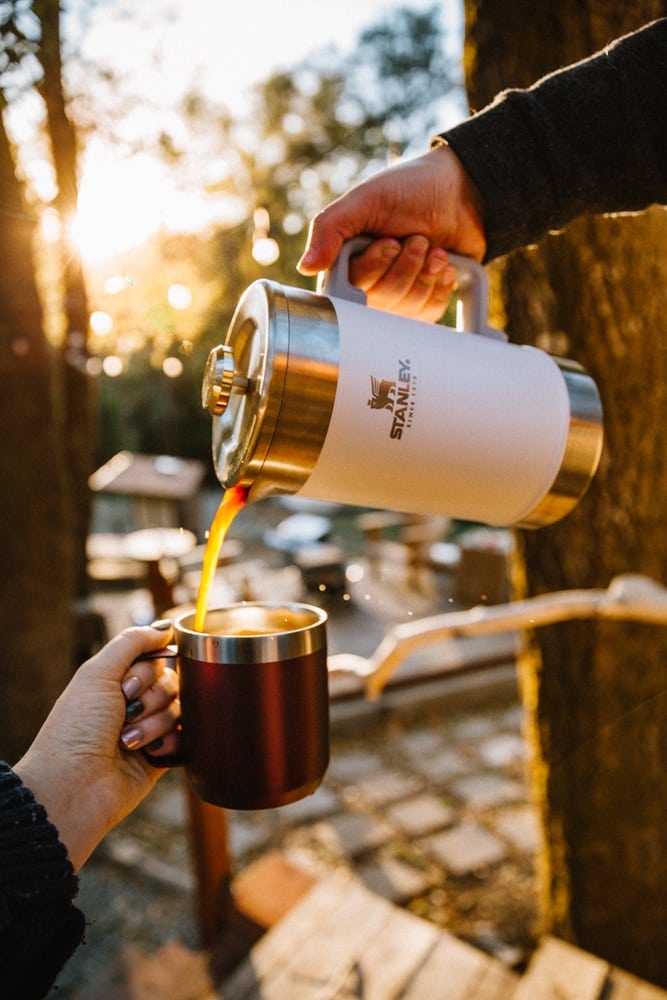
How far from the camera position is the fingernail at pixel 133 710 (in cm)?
94

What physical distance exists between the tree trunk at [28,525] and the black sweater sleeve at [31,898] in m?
2.17

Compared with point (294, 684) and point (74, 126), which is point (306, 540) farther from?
point (294, 684)

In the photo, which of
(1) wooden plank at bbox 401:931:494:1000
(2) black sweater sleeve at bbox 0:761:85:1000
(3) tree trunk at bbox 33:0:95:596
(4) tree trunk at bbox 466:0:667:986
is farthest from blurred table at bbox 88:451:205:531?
(2) black sweater sleeve at bbox 0:761:85:1000

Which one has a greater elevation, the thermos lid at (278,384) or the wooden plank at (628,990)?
the thermos lid at (278,384)

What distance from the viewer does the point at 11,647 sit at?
2.87 metres

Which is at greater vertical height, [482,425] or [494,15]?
[494,15]

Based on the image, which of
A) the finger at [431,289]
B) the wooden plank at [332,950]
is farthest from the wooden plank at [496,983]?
the finger at [431,289]

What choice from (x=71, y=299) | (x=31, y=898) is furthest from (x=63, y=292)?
(x=31, y=898)

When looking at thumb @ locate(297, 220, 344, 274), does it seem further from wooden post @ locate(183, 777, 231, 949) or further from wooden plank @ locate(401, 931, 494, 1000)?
Answer: wooden post @ locate(183, 777, 231, 949)

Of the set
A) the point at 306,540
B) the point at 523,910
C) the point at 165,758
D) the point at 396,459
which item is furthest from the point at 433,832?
the point at 306,540

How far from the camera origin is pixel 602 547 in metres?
1.91

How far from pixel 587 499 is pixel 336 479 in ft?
4.03

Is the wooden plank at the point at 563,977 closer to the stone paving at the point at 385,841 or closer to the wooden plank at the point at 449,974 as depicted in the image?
the wooden plank at the point at 449,974

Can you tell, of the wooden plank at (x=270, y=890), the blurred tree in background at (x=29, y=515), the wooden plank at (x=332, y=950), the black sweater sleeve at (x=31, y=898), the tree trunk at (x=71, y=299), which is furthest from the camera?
the blurred tree in background at (x=29, y=515)
